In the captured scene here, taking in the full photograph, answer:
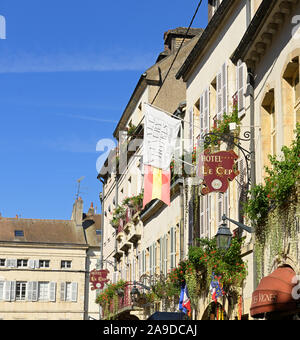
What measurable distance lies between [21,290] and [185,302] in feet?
113

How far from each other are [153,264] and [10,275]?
28370 mm

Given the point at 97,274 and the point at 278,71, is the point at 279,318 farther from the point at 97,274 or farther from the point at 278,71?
the point at 97,274

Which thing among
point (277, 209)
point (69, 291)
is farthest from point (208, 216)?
point (69, 291)

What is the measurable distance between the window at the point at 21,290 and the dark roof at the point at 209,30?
33128 millimetres

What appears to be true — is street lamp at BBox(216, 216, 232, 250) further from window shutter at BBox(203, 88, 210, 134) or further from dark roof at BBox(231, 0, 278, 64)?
window shutter at BBox(203, 88, 210, 134)

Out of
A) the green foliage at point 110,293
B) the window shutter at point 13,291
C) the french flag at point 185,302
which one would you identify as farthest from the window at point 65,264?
the french flag at point 185,302

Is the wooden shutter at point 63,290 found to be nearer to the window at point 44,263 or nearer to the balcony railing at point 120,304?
the window at point 44,263

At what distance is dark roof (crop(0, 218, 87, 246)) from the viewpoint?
54344 mm

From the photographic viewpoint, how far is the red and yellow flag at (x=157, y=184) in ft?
59.0

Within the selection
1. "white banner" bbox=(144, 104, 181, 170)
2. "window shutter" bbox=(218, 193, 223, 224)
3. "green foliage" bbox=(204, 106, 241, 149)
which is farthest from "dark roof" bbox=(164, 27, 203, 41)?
"window shutter" bbox=(218, 193, 223, 224)

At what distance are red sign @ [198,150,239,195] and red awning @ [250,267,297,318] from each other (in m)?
3.03

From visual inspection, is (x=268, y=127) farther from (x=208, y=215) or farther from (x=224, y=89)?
(x=208, y=215)
